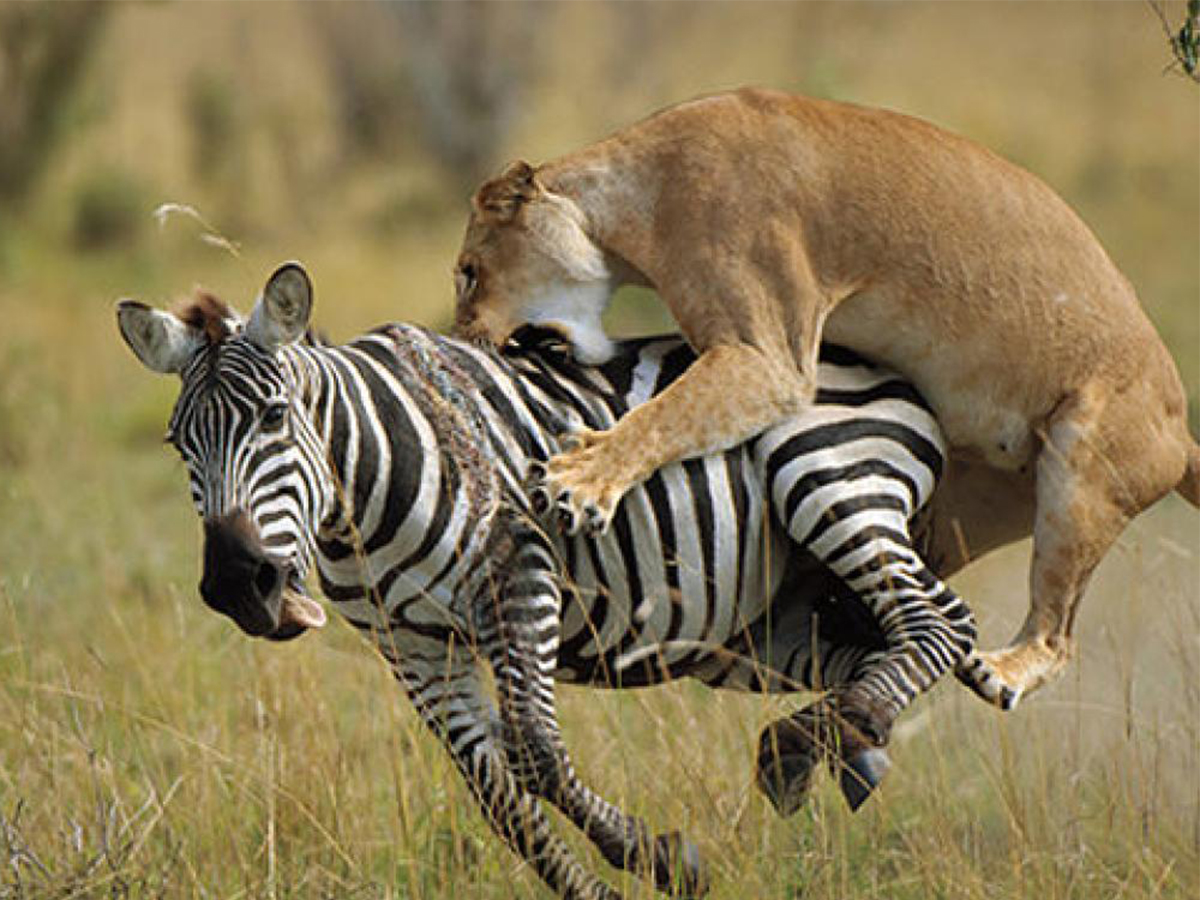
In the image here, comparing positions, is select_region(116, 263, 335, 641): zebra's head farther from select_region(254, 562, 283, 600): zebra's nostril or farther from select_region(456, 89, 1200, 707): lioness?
select_region(456, 89, 1200, 707): lioness

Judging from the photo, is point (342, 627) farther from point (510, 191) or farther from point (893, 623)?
point (893, 623)

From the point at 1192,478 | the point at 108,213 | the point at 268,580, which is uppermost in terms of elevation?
the point at 108,213

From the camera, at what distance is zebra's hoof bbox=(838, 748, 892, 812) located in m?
4.06

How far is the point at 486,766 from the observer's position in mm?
4305

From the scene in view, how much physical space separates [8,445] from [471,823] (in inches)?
239

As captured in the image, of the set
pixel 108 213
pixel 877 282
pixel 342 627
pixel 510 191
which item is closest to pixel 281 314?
pixel 510 191

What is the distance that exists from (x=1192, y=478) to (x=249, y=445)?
8.00 feet

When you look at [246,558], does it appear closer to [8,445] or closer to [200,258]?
[8,445]

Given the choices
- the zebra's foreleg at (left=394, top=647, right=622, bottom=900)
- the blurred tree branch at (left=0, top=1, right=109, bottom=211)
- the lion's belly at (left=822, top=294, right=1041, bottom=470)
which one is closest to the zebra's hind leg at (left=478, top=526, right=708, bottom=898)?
the zebra's foreleg at (left=394, top=647, right=622, bottom=900)

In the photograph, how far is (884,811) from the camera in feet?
15.1

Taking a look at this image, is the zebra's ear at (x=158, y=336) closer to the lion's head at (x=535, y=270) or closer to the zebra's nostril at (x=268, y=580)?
the zebra's nostril at (x=268, y=580)

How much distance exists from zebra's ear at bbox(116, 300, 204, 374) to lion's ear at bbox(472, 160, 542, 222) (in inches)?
36.6

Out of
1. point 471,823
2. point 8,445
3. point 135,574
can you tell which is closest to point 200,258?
point 8,445

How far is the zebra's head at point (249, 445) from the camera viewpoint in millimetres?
3617
